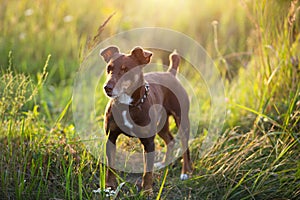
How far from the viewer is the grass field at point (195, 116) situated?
3.35 m

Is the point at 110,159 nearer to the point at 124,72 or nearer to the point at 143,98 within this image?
the point at 143,98

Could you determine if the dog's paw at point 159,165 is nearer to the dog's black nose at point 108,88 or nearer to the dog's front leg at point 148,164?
the dog's front leg at point 148,164

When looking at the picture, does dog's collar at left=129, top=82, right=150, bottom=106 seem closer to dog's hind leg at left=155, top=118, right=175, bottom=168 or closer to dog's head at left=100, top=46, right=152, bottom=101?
dog's head at left=100, top=46, right=152, bottom=101

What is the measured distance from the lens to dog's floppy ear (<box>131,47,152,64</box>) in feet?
11.2

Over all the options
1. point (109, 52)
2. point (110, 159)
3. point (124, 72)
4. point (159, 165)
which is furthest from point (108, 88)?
point (159, 165)

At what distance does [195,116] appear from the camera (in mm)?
5039

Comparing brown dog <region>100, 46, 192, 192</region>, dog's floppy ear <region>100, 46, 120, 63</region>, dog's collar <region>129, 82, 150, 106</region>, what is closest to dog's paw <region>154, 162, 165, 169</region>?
brown dog <region>100, 46, 192, 192</region>

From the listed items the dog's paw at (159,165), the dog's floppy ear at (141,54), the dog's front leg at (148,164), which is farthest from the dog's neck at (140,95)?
the dog's paw at (159,165)

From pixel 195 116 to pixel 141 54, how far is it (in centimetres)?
179

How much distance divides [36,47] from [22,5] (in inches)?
34.5

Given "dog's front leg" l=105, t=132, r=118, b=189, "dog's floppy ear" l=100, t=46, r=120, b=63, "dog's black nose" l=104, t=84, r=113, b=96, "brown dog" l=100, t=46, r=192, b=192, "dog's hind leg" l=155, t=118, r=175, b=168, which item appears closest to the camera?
"dog's black nose" l=104, t=84, r=113, b=96

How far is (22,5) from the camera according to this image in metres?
7.01

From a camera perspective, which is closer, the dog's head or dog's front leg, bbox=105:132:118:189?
the dog's head

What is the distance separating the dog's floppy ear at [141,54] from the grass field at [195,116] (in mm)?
301
